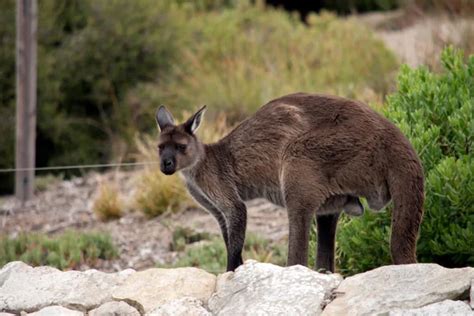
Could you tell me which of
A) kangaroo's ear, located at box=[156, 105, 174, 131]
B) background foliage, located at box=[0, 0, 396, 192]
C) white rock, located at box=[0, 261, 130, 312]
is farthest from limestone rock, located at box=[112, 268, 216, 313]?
background foliage, located at box=[0, 0, 396, 192]

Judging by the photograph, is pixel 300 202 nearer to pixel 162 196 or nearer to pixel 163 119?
pixel 163 119

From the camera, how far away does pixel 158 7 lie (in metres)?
16.0

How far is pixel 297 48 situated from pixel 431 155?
9.68m

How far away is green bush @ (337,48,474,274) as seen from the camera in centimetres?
704

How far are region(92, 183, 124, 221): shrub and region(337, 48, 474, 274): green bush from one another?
408 cm

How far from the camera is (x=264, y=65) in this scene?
1645 cm

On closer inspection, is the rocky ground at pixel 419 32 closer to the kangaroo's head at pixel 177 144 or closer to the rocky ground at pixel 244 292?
the kangaroo's head at pixel 177 144

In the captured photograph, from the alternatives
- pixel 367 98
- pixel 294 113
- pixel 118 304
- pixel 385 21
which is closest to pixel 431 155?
pixel 294 113

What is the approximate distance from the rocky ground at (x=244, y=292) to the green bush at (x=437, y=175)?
1.32 meters

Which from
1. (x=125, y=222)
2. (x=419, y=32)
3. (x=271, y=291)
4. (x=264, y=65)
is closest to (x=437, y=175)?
(x=271, y=291)

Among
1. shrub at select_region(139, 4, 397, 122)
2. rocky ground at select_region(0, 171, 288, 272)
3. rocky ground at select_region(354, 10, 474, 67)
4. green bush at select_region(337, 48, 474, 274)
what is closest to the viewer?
green bush at select_region(337, 48, 474, 274)

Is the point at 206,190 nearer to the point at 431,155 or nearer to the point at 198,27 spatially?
the point at 431,155

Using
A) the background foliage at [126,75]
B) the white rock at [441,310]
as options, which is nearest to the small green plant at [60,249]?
the background foliage at [126,75]

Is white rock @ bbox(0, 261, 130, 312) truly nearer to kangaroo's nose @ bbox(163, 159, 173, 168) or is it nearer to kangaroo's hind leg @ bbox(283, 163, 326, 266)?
kangaroo's nose @ bbox(163, 159, 173, 168)
